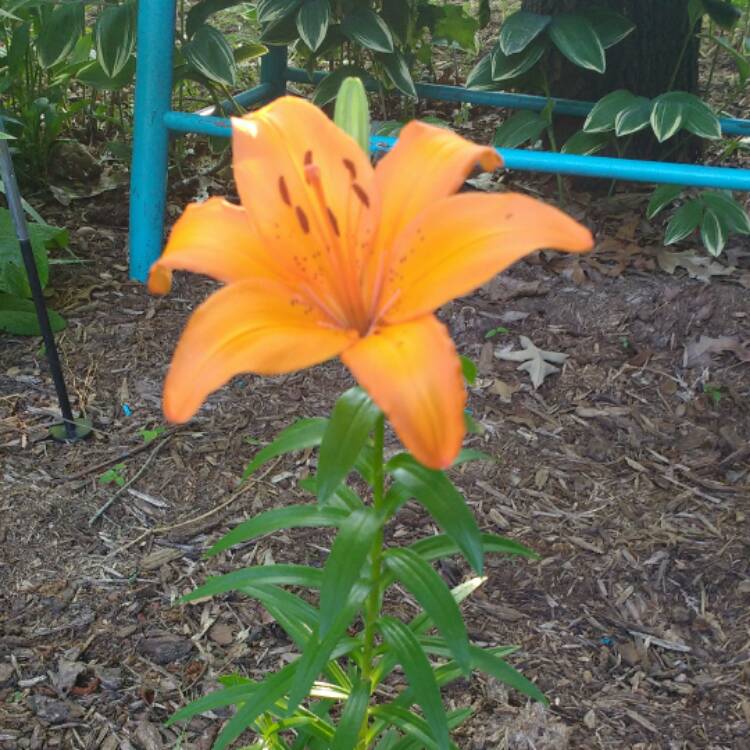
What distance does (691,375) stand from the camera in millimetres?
2598

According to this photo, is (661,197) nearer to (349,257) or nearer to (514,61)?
(514,61)

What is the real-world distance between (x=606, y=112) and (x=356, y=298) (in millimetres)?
2325

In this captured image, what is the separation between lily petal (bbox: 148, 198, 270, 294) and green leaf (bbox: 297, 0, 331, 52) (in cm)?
218

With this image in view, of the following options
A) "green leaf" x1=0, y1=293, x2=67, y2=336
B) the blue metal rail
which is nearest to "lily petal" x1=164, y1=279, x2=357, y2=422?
the blue metal rail

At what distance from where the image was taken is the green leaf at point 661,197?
308 cm

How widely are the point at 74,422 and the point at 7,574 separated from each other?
0.49 meters

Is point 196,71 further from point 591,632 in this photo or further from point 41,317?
point 591,632

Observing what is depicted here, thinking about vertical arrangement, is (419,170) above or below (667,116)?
above

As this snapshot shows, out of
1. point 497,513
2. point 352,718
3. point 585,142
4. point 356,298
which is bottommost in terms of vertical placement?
point 497,513

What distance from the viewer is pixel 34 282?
2182 mm

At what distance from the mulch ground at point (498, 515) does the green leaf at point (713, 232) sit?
0.39ft

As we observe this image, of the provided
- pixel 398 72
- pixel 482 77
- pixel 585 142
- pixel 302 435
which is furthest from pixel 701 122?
pixel 302 435

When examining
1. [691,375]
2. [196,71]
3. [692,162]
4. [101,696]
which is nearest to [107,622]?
[101,696]

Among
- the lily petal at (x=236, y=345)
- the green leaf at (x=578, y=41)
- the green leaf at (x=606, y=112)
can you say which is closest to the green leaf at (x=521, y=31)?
the green leaf at (x=578, y=41)
